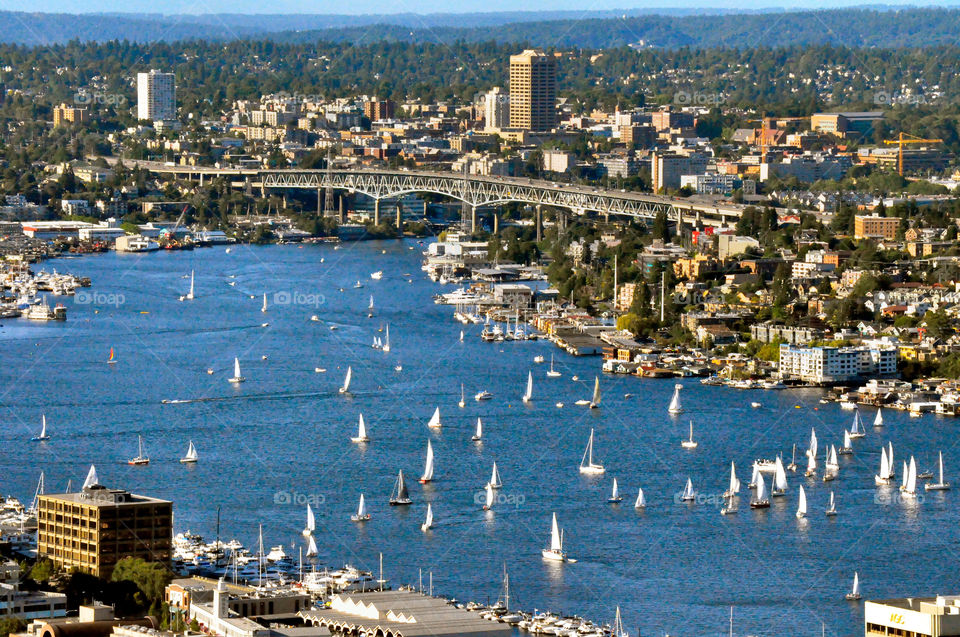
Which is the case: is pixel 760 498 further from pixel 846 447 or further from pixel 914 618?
pixel 914 618

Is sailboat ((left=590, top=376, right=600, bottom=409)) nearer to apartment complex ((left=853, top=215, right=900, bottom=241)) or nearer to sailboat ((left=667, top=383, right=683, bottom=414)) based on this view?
sailboat ((left=667, top=383, right=683, bottom=414))

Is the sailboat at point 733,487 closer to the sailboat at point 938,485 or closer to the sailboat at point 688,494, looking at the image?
the sailboat at point 688,494

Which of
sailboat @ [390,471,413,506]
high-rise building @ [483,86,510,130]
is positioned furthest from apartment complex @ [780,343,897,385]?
high-rise building @ [483,86,510,130]

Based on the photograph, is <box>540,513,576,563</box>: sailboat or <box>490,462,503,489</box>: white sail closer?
<box>540,513,576,563</box>: sailboat

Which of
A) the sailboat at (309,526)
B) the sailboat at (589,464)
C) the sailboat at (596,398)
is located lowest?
the sailboat at (596,398)

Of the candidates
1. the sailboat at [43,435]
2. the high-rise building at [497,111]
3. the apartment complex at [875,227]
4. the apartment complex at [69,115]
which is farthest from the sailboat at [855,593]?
the high-rise building at [497,111]

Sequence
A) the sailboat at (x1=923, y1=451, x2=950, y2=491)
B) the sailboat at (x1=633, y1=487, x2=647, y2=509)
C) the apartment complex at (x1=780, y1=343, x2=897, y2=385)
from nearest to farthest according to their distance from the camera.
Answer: the sailboat at (x1=633, y1=487, x2=647, y2=509) → the sailboat at (x1=923, y1=451, x2=950, y2=491) → the apartment complex at (x1=780, y1=343, x2=897, y2=385)
